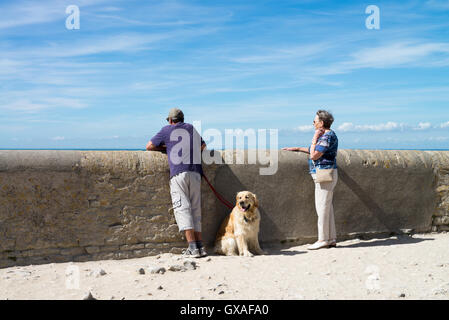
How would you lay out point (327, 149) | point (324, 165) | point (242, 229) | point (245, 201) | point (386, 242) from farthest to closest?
point (386, 242) → point (324, 165) → point (327, 149) → point (242, 229) → point (245, 201)

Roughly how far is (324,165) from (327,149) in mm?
246

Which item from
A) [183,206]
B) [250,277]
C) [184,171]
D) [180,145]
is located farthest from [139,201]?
[250,277]

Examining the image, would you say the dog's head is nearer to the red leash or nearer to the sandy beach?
the red leash

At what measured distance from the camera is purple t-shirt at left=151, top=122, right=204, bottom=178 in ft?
19.7

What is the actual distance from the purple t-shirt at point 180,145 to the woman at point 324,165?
170 centimetres

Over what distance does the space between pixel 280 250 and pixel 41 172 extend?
3.39 metres

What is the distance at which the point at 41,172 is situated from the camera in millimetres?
5621

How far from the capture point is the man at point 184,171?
599cm

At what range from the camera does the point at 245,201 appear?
19.5 feet

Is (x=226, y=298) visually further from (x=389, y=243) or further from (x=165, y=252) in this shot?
(x=389, y=243)

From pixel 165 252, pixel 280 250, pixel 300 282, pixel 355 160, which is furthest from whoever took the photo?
pixel 355 160

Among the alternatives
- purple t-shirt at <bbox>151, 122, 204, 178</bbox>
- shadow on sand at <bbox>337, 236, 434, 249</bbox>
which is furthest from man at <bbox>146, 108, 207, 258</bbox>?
shadow on sand at <bbox>337, 236, 434, 249</bbox>

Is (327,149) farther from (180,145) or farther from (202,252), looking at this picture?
(202,252)
